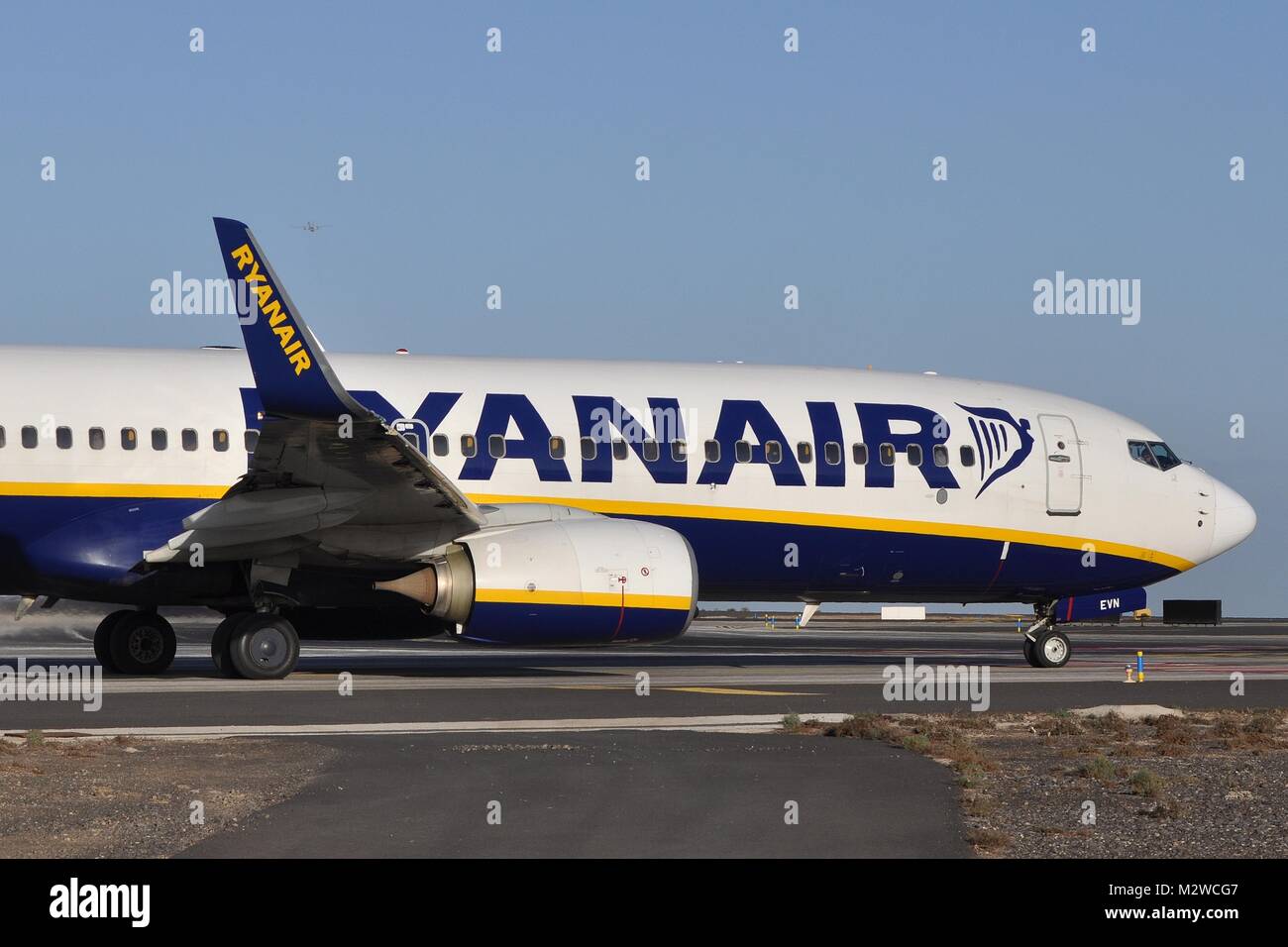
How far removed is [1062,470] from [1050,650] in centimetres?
276

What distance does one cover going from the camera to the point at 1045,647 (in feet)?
77.0

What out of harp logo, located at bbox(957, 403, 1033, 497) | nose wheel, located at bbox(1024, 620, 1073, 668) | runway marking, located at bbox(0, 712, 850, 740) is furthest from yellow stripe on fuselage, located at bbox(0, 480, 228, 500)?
nose wheel, located at bbox(1024, 620, 1073, 668)

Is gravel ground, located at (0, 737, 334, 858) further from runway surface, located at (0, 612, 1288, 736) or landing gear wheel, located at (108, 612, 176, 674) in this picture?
landing gear wheel, located at (108, 612, 176, 674)

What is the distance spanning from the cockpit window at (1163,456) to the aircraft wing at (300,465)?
10972mm

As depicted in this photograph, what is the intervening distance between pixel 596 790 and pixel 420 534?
829cm

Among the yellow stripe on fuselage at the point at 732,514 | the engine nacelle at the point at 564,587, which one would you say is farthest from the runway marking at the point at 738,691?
the yellow stripe on fuselage at the point at 732,514

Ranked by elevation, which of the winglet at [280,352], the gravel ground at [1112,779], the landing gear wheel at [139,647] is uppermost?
the winglet at [280,352]

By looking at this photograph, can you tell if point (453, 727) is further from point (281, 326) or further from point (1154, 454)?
point (1154, 454)

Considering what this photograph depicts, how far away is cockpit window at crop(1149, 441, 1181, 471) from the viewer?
2370cm

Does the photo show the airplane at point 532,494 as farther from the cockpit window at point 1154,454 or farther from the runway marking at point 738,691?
the runway marking at point 738,691

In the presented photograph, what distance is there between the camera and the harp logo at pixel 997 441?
2236cm

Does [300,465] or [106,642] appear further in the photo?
[106,642]

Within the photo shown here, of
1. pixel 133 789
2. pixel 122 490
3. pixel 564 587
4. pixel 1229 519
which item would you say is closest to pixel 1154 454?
pixel 1229 519
